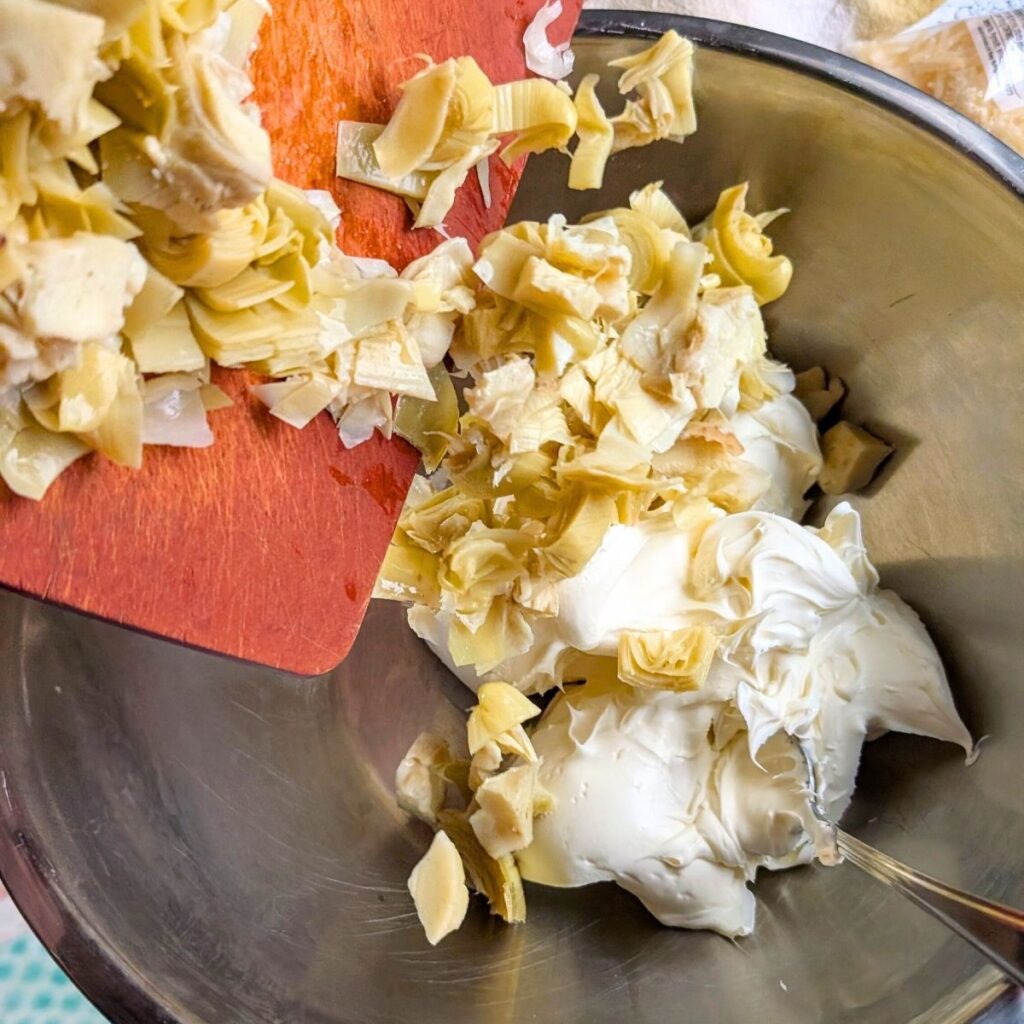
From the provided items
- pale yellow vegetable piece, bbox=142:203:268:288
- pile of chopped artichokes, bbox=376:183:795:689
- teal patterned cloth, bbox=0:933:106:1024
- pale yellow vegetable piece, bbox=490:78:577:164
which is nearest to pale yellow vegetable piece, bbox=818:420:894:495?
pile of chopped artichokes, bbox=376:183:795:689

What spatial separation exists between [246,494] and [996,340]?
27.7 inches

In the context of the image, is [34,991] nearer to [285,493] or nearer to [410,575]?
[410,575]

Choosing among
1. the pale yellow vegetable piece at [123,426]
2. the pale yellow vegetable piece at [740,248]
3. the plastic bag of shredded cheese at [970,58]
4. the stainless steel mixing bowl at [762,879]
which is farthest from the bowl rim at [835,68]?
the pale yellow vegetable piece at [123,426]

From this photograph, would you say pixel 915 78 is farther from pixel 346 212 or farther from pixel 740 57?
Answer: pixel 346 212

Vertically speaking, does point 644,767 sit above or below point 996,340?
below

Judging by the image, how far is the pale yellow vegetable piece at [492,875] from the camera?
1.00m

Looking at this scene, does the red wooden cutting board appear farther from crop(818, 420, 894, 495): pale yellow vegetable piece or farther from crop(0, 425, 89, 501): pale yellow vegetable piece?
crop(818, 420, 894, 495): pale yellow vegetable piece

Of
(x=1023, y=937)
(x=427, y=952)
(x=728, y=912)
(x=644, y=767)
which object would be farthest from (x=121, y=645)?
(x=1023, y=937)

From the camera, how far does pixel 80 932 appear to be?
29.1 inches

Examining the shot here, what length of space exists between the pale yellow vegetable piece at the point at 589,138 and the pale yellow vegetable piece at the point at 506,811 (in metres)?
0.58

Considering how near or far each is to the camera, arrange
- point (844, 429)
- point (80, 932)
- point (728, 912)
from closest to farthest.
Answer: point (80, 932)
point (728, 912)
point (844, 429)

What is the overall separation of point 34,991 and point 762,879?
0.86 meters

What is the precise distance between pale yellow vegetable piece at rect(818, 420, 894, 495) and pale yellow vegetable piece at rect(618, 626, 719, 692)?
0.29 m

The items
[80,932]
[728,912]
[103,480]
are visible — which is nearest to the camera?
[103,480]
